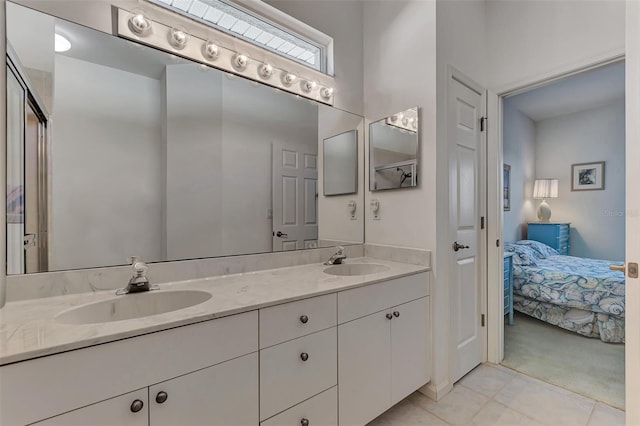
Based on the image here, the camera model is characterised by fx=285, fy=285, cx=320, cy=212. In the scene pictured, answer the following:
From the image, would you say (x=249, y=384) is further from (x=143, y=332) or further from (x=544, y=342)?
(x=544, y=342)

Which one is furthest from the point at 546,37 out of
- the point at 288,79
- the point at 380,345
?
the point at 380,345

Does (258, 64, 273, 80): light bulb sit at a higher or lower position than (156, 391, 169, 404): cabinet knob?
higher

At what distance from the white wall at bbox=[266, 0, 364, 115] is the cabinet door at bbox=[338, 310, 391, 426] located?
5.18 ft

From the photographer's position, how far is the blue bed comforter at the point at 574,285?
2.56 m

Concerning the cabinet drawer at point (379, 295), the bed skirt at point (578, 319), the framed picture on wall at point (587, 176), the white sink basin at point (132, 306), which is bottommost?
the bed skirt at point (578, 319)

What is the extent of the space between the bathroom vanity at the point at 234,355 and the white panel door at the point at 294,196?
0.30 metres

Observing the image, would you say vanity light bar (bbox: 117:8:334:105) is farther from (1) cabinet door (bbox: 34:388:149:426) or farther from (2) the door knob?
(1) cabinet door (bbox: 34:388:149:426)

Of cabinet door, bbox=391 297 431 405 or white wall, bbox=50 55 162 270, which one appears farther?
cabinet door, bbox=391 297 431 405

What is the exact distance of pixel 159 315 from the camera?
3.07 feet

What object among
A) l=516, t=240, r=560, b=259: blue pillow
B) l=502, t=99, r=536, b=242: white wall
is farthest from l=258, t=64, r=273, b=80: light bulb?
l=516, t=240, r=560, b=259: blue pillow

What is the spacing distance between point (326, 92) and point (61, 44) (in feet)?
4.76

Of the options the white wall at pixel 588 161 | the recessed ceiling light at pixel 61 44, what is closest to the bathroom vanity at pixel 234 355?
the recessed ceiling light at pixel 61 44

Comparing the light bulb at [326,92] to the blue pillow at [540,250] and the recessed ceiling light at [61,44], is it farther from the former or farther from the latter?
the blue pillow at [540,250]

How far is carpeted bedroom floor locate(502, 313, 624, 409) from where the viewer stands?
1.90 meters
